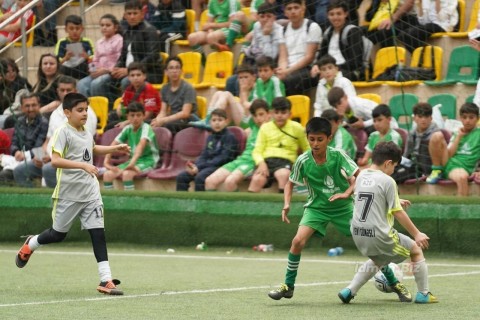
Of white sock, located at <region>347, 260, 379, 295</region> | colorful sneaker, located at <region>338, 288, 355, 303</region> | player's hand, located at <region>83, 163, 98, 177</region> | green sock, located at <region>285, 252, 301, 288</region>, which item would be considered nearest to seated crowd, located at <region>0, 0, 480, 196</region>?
green sock, located at <region>285, 252, 301, 288</region>

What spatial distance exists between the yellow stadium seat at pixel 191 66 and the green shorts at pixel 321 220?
8.18m

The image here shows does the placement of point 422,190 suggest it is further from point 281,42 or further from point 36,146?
point 36,146

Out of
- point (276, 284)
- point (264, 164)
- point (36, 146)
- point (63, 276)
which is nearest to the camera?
point (276, 284)

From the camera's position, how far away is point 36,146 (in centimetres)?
1631

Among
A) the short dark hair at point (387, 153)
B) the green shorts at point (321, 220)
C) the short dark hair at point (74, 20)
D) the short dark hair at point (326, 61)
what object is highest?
the short dark hair at point (74, 20)

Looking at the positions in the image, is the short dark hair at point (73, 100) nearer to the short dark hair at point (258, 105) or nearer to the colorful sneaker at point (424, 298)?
the colorful sneaker at point (424, 298)

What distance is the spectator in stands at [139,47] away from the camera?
17125 millimetres

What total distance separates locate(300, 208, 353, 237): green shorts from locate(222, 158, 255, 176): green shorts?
5.13 m

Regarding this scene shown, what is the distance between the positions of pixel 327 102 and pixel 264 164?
1.28 m

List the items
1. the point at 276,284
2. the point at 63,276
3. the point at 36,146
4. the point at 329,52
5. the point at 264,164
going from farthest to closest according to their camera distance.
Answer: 1. the point at 36,146
2. the point at 329,52
3. the point at 264,164
4. the point at 63,276
5. the point at 276,284

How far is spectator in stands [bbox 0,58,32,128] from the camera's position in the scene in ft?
56.1

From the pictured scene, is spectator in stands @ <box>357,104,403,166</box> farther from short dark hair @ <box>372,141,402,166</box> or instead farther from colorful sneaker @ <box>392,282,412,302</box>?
short dark hair @ <box>372,141,402,166</box>

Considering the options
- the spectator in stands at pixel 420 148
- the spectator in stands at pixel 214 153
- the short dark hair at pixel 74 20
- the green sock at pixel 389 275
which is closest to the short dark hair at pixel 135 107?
the spectator in stands at pixel 214 153

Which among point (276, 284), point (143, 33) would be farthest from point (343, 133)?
point (143, 33)
